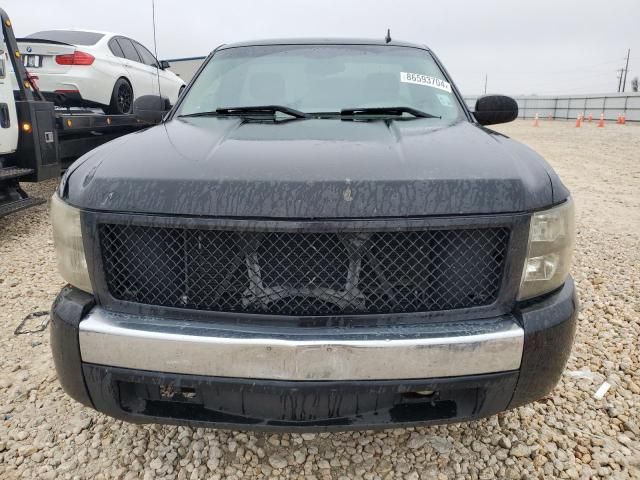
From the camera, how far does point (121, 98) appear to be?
775cm

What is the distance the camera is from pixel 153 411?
5.36 ft

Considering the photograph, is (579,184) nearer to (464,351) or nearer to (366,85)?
(366,85)

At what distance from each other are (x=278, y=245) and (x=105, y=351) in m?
0.64

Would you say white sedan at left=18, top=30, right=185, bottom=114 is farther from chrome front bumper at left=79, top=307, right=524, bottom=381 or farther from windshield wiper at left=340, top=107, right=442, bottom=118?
chrome front bumper at left=79, top=307, right=524, bottom=381

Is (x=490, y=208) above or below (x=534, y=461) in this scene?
above

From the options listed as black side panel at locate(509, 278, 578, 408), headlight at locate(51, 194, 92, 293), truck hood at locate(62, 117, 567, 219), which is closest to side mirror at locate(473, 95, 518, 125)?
truck hood at locate(62, 117, 567, 219)

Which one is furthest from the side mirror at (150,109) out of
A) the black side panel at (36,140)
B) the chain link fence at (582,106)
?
the chain link fence at (582,106)

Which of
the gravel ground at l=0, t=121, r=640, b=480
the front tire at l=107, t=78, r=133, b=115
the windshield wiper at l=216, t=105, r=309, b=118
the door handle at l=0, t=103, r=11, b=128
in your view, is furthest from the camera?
the front tire at l=107, t=78, r=133, b=115

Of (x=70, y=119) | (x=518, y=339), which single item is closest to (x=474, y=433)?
(x=518, y=339)

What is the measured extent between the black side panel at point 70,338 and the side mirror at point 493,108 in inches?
95.4

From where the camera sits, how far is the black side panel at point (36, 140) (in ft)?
16.3

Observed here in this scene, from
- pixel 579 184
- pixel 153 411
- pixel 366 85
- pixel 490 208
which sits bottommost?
pixel 579 184

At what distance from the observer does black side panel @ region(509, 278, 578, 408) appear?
1.55m

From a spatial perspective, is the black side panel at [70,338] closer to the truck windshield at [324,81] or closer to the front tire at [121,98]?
the truck windshield at [324,81]
